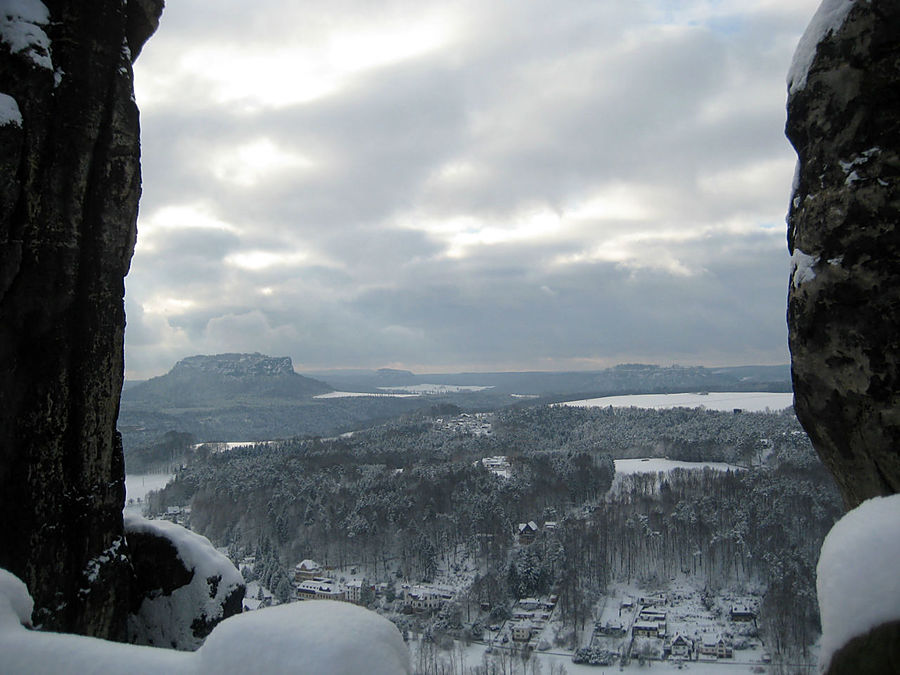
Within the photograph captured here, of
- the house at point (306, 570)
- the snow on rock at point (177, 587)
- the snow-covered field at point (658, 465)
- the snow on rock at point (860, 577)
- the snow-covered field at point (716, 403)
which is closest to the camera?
the snow on rock at point (860, 577)

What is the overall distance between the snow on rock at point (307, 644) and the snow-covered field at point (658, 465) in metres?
98.6

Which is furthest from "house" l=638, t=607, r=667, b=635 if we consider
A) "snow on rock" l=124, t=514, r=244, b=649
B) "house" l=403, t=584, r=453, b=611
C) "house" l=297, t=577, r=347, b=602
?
"snow on rock" l=124, t=514, r=244, b=649

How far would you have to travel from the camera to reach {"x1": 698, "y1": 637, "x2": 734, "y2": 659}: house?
39469 mm

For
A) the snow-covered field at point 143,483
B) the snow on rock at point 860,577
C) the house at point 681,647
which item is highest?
the snow on rock at point 860,577

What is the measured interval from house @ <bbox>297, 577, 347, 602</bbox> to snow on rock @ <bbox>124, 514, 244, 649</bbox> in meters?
37.2

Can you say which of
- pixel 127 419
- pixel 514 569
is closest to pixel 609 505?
pixel 514 569

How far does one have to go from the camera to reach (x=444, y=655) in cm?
4044

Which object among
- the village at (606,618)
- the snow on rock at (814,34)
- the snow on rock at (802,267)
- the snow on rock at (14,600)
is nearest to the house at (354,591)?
the village at (606,618)

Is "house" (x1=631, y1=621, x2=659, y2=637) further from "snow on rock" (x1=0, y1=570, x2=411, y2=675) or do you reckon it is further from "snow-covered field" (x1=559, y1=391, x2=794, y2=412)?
"snow-covered field" (x1=559, y1=391, x2=794, y2=412)

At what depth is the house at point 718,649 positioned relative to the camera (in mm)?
39469

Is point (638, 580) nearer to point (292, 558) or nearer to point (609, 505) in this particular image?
point (609, 505)

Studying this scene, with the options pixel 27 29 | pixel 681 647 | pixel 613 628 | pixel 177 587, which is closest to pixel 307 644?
pixel 27 29

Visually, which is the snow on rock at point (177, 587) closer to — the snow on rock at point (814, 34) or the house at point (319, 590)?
the snow on rock at point (814, 34)

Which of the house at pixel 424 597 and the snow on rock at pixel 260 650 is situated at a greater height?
the snow on rock at pixel 260 650
